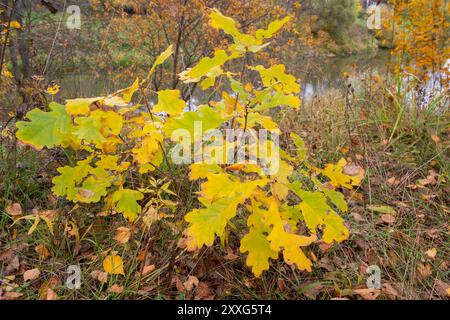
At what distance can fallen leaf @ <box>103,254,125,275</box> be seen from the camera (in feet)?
5.37

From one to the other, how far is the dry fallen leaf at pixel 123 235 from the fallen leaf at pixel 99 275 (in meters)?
0.18

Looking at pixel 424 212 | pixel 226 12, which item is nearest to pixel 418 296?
pixel 424 212

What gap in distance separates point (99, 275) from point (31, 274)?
342 mm

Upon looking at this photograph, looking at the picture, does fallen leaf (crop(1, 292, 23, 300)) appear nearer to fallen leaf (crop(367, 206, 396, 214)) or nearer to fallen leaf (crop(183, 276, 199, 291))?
fallen leaf (crop(183, 276, 199, 291))

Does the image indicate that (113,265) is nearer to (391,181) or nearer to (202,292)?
(202,292)

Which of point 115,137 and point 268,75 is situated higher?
point 268,75

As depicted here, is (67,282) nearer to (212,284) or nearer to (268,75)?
(212,284)

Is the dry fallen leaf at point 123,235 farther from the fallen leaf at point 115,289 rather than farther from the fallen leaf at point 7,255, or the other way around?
the fallen leaf at point 7,255

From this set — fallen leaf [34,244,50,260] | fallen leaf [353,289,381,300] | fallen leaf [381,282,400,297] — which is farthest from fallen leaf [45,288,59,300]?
fallen leaf [381,282,400,297]

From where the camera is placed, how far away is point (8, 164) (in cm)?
225

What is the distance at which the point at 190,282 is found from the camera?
163cm

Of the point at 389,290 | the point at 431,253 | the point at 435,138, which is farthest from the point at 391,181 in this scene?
the point at 389,290

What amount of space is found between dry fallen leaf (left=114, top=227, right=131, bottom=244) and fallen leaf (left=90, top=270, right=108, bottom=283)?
0.18 m
